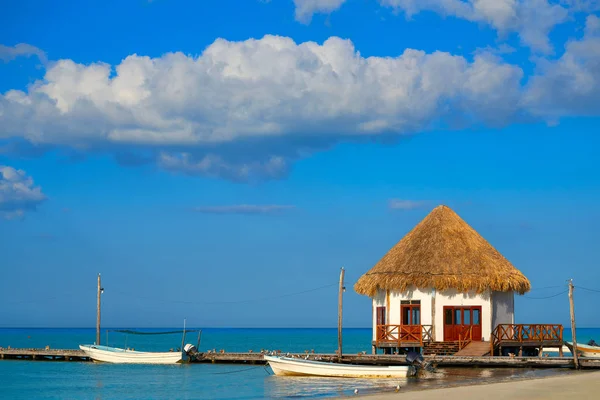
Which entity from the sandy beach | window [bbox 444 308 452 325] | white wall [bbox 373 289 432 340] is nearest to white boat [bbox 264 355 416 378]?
the sandy beach

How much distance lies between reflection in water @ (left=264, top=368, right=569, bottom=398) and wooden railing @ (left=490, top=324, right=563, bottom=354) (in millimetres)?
3195

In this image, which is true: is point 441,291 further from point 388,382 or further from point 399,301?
point 388,382

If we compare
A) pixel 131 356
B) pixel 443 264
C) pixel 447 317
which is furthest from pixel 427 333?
pixel 131 356

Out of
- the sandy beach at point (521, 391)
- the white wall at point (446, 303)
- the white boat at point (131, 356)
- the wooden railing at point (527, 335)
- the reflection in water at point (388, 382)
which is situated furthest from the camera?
the white boat at point (131, 356)

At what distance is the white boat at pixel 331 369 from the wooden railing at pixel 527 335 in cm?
631

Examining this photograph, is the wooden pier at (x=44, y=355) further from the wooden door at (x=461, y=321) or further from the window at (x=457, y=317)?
the window at (x=457, y=317)

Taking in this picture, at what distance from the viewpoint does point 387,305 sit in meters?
39.9

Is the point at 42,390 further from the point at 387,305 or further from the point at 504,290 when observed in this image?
the point at 504,290

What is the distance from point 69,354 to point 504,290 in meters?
24.5

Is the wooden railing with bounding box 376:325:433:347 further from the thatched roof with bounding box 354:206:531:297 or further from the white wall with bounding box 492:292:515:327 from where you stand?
the white wall with bounding box 492:292:515:327

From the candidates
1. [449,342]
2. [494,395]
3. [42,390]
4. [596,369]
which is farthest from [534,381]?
[42,390]

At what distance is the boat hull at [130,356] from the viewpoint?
44219 mm

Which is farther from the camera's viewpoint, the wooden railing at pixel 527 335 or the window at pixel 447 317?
the window at pixel 447 317

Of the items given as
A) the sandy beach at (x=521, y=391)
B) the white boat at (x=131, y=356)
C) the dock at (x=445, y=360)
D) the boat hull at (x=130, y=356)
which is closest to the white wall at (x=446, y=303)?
the dock at (x=445, y=360)
